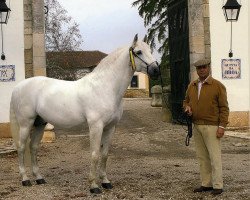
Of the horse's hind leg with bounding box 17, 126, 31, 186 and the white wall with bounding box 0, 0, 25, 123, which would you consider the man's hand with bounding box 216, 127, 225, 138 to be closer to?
the horse's hind leg with bounding box 17, 126, 31, 186

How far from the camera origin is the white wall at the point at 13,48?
1063 centimetres

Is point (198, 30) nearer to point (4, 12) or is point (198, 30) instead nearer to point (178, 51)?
point (178, 51)

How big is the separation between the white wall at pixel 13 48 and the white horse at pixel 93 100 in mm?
4518

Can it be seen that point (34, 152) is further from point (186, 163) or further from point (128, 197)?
point (186, 163)

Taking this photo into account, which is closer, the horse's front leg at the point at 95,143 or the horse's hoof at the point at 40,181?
the horse's front leg at the point at 95,143

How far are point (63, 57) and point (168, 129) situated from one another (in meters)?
11.4

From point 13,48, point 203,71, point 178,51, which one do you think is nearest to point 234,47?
point 178,51

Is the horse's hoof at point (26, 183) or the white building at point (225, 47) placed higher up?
the white building at point (225, 47)

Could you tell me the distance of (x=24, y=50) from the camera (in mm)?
10695

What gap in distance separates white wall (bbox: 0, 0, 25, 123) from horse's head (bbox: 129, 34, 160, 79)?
561cm

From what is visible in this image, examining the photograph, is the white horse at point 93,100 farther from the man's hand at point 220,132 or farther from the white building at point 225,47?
the white building at point 225,47

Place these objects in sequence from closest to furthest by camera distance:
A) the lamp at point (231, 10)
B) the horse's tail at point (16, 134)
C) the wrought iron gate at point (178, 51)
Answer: the horse's tail at point (16, 134), the lamp at point (231, 10), the wrought iron gate at point (178, 51)

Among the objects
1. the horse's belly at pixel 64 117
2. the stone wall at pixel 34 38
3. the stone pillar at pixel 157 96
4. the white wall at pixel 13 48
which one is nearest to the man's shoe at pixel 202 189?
the horse's belly at pixel 64 117

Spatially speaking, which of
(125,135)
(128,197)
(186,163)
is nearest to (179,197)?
(128,197)
